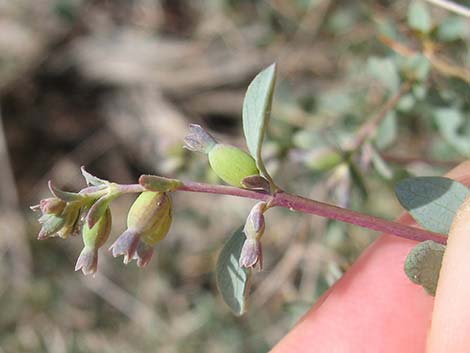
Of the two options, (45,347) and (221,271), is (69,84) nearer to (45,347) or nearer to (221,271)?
(45,347)

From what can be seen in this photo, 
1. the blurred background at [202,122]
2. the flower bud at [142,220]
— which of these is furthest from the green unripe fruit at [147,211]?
the blurred background at [202,122]

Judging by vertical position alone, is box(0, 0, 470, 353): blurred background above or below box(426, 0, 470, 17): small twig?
below

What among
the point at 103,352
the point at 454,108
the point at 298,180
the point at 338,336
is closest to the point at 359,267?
the point at 338,336

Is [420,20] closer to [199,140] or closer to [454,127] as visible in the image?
Result: [454,127]

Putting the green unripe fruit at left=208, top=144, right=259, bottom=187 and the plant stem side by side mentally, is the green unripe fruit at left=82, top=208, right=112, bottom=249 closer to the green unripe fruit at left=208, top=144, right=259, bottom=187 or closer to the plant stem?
the plant stem

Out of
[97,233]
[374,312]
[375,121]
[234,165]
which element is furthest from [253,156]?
[375,121]

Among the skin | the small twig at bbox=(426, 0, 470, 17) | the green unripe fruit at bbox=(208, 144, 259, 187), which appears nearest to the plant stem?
the green unripe fruit at bbox=(208, 144, 259, 187)
